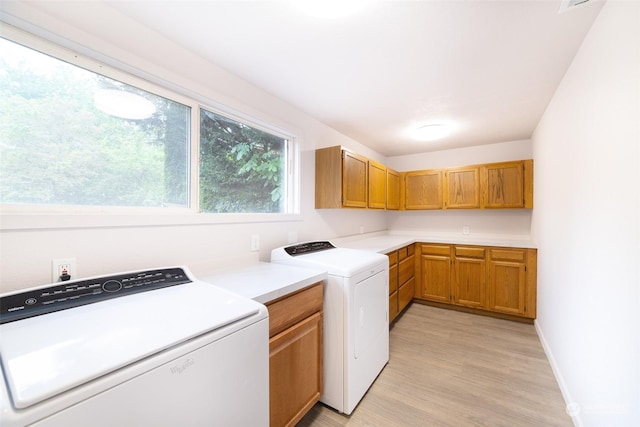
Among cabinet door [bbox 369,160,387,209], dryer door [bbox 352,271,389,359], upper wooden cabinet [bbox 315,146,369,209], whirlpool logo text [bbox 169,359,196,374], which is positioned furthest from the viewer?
cabinet door [bbox 369,160,387,209]

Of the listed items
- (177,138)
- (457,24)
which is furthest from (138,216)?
(457,24)

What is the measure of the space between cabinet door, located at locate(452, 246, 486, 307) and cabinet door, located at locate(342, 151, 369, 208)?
4.94 feet

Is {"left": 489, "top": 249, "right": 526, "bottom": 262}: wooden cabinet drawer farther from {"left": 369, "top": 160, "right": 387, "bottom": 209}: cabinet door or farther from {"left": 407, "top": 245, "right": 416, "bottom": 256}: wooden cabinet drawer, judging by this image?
{"left": 369, "top": 160, "right": 387, "bottom": 209}: cabinet door

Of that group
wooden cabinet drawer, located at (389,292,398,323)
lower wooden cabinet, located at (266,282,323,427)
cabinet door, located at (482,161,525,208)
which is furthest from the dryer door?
cabinet door, located at (482,161,525,208)

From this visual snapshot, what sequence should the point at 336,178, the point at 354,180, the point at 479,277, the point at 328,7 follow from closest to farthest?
the point at 328,7
the point at 336,178
the point at 354,180
the point at 479,277

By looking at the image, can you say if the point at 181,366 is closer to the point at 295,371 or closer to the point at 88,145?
the point at 295,371

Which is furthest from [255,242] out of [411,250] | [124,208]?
[411,250]

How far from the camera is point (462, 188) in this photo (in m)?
3.48

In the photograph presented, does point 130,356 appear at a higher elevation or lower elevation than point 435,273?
higher

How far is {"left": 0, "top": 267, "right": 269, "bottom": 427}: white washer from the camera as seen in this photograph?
553 millimetres

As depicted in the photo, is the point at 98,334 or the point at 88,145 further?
the point at 88,145

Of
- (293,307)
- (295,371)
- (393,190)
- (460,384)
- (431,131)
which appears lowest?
(460,384)

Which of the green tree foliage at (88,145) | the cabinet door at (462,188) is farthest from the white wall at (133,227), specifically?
the cabinet door at (462,188)

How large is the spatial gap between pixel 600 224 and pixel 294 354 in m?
1.69
